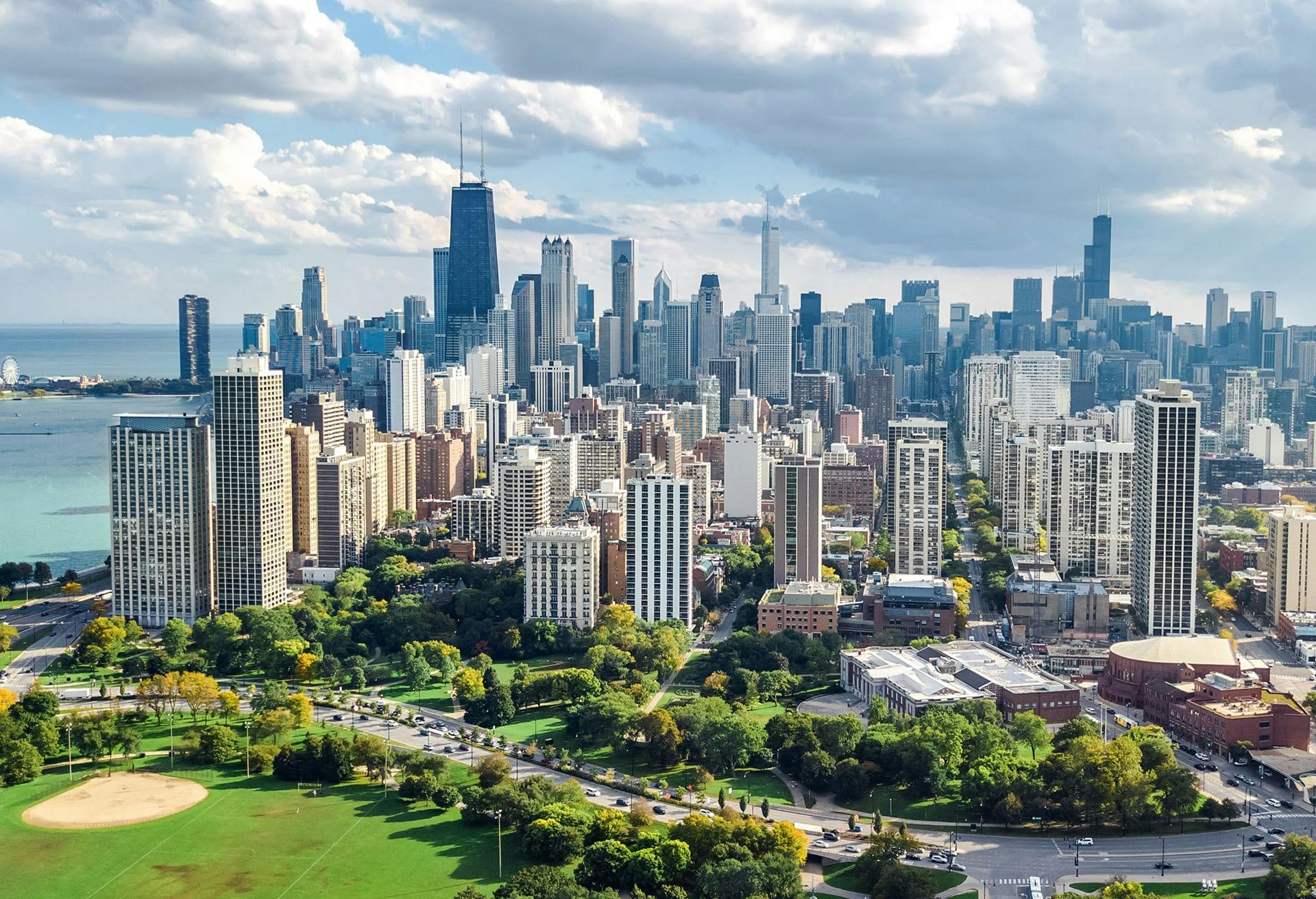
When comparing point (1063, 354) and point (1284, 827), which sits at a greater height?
point (1063, 354)

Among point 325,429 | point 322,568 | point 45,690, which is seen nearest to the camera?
point 45,690

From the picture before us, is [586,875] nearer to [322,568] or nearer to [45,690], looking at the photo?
[45,690]

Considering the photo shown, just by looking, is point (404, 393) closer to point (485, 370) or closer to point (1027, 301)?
point (485, 370)

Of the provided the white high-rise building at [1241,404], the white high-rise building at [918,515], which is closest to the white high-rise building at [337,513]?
the white high-rise building at [918,515]

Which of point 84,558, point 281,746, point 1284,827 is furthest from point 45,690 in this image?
point 1284,827

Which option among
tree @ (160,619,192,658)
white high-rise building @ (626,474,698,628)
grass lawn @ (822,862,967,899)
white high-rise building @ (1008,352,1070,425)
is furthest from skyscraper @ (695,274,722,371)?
grass lawn @ (822,862,967,899)

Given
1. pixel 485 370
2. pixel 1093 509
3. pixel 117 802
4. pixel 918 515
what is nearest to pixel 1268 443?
pixel 1093 509
